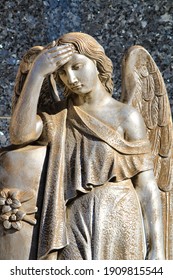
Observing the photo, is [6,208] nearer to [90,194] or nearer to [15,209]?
[15,209]

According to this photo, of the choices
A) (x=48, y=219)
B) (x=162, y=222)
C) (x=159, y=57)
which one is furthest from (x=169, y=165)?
(x=159, y=57)

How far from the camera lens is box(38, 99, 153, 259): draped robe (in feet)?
11.0

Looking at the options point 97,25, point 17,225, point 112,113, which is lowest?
point 17,225

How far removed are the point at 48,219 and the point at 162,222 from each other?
1.06 ft

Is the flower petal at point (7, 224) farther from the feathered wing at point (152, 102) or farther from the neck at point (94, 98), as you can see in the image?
the feathered wing at point (152, 102)

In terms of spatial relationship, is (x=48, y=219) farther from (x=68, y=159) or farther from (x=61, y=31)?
(x=61, y=31)

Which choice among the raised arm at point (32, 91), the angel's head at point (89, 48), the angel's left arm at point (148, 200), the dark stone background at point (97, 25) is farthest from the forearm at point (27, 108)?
the dark stone background at point (97, 25)

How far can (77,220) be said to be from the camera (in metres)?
3.39

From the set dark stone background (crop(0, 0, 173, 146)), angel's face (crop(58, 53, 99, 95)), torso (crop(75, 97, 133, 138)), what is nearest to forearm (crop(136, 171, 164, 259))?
torso (crop(75, 97, 133, 138))

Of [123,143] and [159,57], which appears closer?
[123,143]

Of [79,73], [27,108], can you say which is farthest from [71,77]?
[27,108]

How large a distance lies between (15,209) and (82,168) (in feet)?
0.65

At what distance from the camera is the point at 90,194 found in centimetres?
339

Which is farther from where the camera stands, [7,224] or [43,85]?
[43,85]
